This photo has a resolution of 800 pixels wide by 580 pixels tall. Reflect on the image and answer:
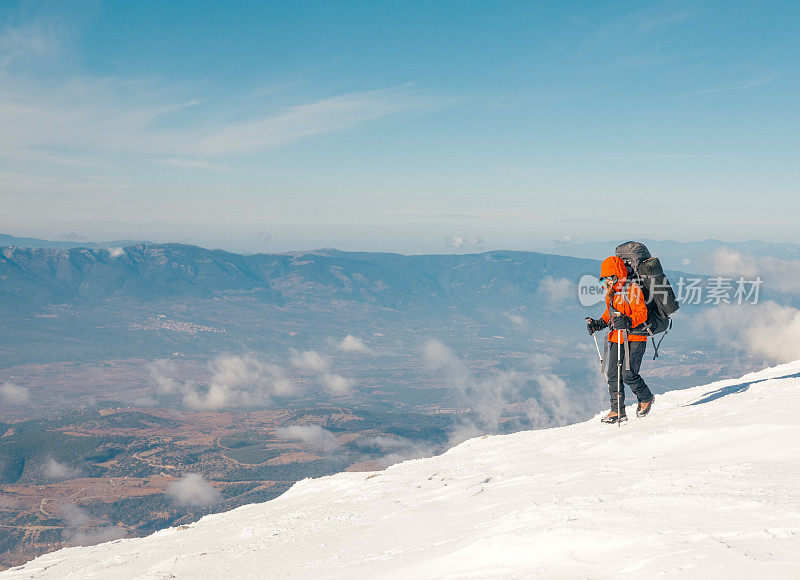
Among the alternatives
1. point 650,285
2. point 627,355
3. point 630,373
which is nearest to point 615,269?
point 650,285

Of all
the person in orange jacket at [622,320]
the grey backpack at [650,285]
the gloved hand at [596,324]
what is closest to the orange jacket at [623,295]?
the person in orange jacket at [622,320]

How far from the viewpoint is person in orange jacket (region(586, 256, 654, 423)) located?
12.6 m

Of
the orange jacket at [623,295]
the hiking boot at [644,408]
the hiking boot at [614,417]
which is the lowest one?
the hiking boot at [614,417]

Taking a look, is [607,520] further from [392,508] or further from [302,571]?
[392,508]

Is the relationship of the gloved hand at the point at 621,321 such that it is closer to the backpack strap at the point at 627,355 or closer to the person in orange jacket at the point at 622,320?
the person in orange jacket at the point at 622,320

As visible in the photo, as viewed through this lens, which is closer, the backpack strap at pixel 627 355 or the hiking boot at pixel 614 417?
the backpack strap at pixel 627 355

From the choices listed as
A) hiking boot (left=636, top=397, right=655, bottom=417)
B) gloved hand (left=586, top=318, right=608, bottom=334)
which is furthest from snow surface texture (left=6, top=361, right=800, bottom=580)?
gloved hand (left=586, top=318, right=608, bottom=334)

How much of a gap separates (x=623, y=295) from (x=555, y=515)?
7351 mm

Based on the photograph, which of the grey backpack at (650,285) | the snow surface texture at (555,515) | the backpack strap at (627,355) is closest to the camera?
the snow surface texture at (555,515)

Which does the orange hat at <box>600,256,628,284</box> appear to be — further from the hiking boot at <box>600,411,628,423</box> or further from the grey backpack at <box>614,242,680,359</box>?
the hiking boot at <box>600,411,628,423</box>

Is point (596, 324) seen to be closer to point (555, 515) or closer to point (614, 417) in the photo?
point (614, 417)

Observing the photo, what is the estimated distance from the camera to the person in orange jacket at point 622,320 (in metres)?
12.6

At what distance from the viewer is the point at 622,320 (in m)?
12.6

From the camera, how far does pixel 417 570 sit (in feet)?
20.9
